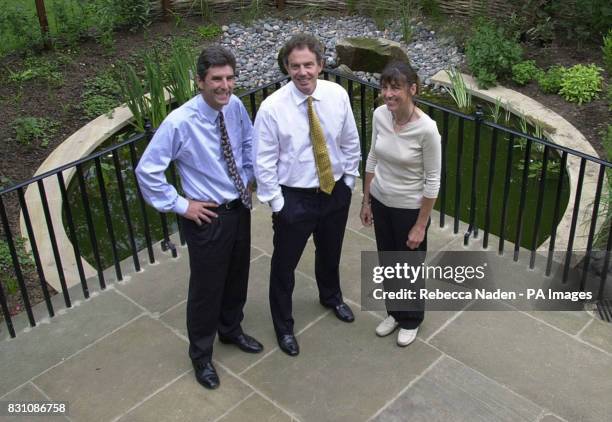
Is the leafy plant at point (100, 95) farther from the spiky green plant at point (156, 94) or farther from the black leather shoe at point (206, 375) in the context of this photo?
the black leather shoe at point (206, 375)

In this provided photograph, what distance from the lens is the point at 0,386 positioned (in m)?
3.78

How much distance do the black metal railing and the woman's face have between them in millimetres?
1076

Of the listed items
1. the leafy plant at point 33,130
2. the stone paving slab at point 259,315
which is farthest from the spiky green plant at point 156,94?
the stone paving slab at point 259,315

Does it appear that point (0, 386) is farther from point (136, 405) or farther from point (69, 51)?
point (69, 51)

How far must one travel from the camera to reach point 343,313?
164 inches

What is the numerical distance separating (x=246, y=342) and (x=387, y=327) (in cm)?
76

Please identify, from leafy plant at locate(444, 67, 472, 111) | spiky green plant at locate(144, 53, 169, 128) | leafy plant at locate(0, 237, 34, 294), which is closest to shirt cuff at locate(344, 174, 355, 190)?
leafy plant at locate(0, 237, 34, 294)

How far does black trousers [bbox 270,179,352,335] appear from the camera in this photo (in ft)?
11.8

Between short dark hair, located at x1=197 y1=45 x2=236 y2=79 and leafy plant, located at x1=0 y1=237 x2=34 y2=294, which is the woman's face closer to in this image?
short dark hair, located at x1=197 y1=45 x2=236 y2=79

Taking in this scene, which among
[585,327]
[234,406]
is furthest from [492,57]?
[234,406]

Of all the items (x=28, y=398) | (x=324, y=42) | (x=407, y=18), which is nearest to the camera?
(x=28, y=398)

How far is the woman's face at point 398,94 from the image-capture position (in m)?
3.30

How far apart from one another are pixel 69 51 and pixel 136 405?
6212 millimetres

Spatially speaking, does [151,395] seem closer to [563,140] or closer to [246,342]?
[246,342]
